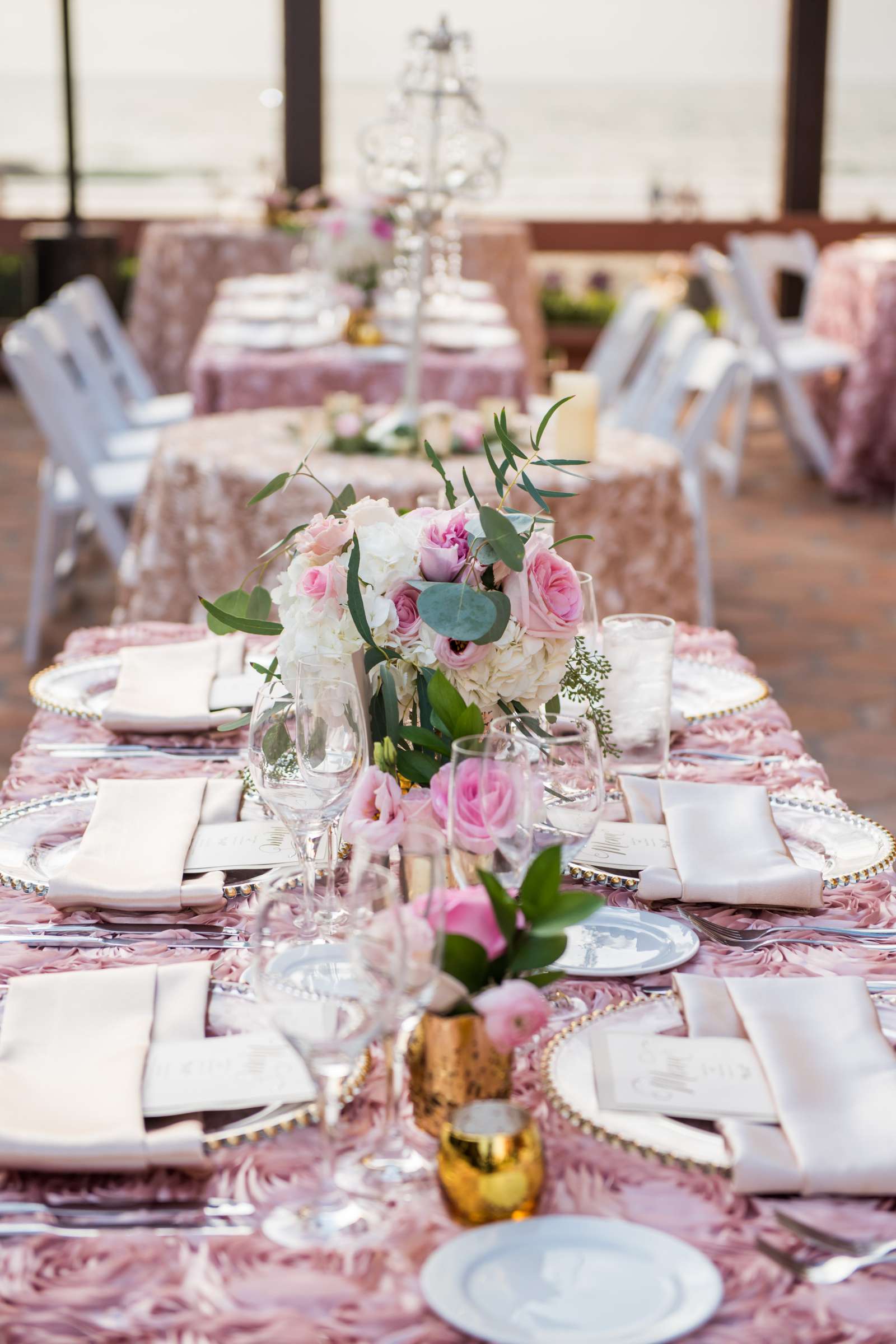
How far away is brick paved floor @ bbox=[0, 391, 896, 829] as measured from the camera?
12.1 ft

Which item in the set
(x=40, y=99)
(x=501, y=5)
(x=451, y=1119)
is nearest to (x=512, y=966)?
(x=451, y=1119)

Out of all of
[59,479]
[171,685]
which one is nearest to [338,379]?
[59,479]

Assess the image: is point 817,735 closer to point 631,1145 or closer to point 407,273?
point 407,273

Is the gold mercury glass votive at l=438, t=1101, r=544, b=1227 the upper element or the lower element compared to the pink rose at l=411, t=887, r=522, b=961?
lower

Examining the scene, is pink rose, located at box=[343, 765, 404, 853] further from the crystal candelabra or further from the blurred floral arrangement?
the blurred floral arrangement

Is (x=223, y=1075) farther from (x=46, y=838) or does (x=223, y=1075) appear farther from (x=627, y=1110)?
(x=46, y=838)

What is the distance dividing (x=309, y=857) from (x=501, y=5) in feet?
88.4

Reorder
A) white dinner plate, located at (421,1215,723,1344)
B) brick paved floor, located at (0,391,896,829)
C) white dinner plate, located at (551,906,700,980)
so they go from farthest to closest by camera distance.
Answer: brick paved floor, located at (0,391,896,829), white dinner plate, located at (551,906,700,980), white dinner plate, located at (421,1215,723,1344)

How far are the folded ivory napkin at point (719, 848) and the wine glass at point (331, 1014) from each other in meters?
0.44

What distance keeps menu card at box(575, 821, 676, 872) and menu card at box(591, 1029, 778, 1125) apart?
0.29m

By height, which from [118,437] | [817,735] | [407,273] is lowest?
[817,735]

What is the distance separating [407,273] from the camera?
11.2ft

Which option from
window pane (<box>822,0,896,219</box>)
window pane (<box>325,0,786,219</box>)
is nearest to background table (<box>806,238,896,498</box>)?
window pane (<box>822,0,896,219</box>)

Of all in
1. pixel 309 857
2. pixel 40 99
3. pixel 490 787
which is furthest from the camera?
pixel 40 99
